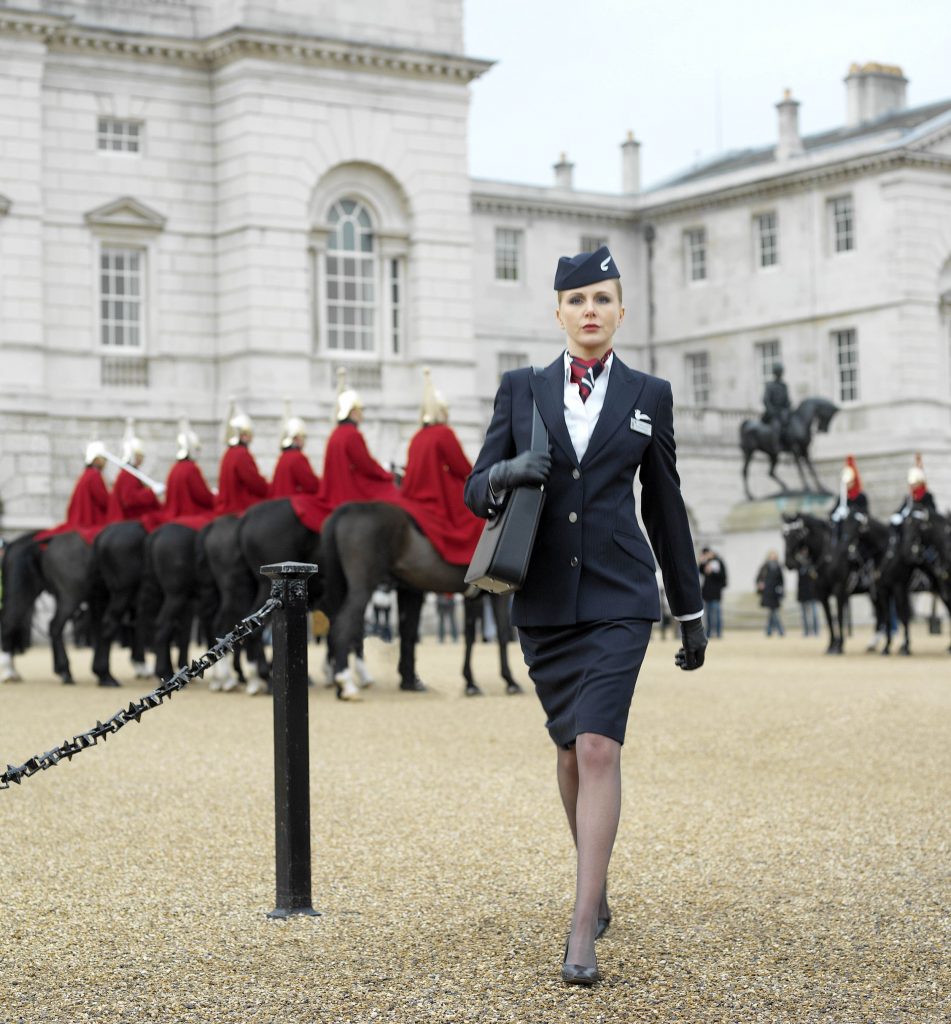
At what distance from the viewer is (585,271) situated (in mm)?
6309

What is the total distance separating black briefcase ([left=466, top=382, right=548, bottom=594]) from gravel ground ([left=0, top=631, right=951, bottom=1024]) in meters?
1.18

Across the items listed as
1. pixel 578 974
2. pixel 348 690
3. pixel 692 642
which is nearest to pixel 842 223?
pixel 348 690

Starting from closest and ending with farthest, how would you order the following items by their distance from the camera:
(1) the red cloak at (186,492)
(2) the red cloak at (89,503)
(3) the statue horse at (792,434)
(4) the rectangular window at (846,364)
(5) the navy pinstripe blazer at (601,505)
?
(5) the navy pinstripe blazer at (601,505) < (1) the red cloak at (186,492) < (2) the red cloak at (89,503) < (3) the statue horse at (792,434) < (4) the rectangular window at (846,364)

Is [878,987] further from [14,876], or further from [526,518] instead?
[14,876]

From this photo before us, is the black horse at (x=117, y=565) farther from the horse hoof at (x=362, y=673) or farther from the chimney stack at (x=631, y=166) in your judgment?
the chimney stack at (x=631, y=166)

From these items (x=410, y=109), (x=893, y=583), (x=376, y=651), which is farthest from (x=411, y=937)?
(x=410, y=109)

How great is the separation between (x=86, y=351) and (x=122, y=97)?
14.7 feet

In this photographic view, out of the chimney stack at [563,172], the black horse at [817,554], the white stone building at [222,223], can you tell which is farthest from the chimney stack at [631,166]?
the black horse at [817,554]

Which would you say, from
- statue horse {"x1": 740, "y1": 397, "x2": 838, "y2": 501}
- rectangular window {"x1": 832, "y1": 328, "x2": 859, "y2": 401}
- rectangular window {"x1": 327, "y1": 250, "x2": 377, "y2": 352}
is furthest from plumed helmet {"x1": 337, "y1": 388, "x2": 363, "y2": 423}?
rectangular window {"x1": 832, "y1": 328, "x2": 859, "y2": 401}

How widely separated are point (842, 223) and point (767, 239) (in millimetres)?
2328

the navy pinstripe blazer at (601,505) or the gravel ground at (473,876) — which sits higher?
the navy pinstripe blazer at (601,505)

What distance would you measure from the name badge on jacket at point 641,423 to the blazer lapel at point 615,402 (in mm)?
29

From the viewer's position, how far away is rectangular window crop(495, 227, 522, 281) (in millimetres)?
49000

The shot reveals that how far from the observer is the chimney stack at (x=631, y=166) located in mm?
55188
